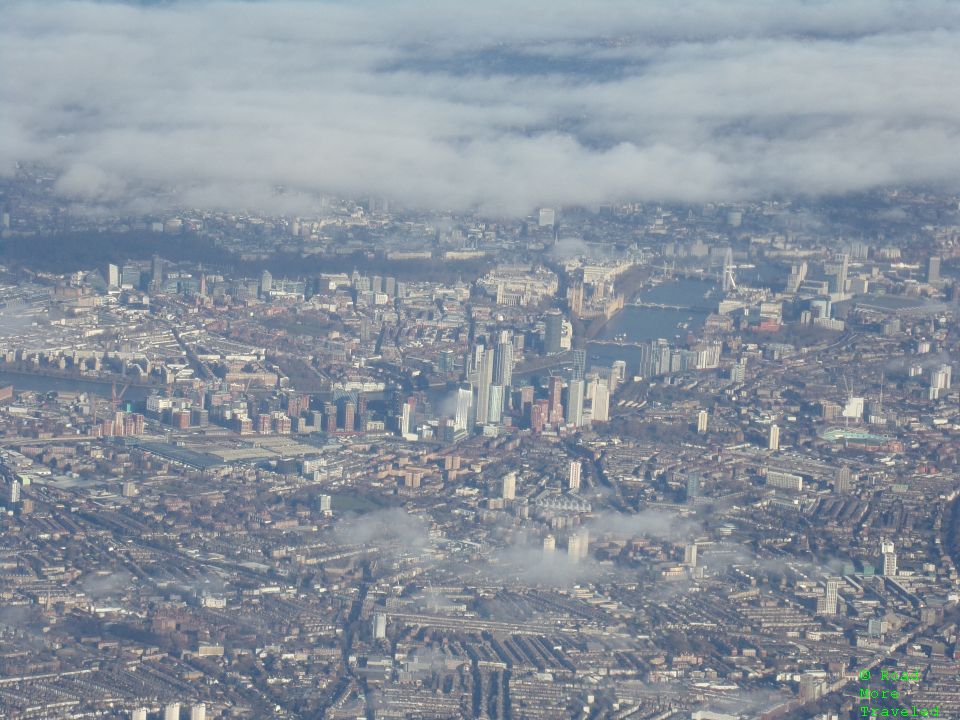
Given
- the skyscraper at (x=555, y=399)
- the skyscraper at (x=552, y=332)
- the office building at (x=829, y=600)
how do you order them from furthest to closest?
the skyscraper at (x=552, y=332)
the skyscraper at (x=555, y=399)
the office building at (x=829, y=600)

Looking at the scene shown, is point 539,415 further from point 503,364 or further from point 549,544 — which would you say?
point 549,544

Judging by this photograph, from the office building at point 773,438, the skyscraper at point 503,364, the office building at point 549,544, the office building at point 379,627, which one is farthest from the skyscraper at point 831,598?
the skyscraper at point 503,364

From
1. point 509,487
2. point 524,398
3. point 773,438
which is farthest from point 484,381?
point 509,487

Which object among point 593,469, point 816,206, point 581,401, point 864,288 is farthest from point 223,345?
point 816,206

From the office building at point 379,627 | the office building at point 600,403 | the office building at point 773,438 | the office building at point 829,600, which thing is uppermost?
the office building at point 600,403

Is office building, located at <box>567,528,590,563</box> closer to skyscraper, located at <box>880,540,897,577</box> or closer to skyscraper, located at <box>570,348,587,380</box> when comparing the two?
skyscraper, located at <box>880,540,897,577</box>

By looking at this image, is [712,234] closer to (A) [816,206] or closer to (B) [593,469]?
(A) [816,206]

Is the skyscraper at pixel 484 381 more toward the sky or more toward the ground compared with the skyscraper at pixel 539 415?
more toward the sky

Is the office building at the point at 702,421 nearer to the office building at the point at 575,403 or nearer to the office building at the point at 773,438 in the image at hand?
the office building at the point at 773,438
